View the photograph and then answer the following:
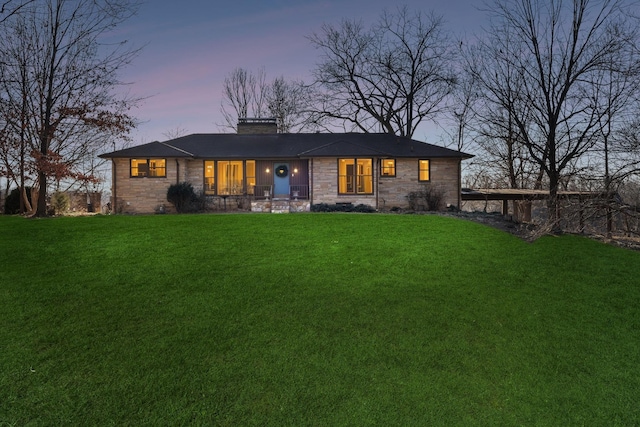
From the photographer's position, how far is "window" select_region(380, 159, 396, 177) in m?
21.0

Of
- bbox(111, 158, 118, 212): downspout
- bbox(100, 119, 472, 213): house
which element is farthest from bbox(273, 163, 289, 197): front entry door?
bbox(111, 158, 118, 212): downspout

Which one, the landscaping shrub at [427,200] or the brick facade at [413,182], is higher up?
the brick facade at [413,182]

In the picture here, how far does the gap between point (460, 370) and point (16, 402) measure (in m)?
4.32

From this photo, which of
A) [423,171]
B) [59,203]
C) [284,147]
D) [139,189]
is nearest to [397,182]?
[423,171]

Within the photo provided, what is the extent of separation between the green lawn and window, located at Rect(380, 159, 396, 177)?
41.9ft

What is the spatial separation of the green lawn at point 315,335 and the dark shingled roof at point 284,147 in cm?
1270

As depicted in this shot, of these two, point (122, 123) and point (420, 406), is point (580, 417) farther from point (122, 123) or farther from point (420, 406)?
point (122, 123)

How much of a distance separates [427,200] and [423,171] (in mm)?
1771

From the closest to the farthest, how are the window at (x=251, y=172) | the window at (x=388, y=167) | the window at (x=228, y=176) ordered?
the window at (x=388, y=167) → the window at (x=228, y=176) → the window at (x=251, y=172)

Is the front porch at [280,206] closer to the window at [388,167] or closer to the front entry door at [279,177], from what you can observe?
the front entry door at [279,177]

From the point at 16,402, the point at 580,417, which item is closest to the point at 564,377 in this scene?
the point at 580,417

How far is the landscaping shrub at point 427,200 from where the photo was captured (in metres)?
20.2

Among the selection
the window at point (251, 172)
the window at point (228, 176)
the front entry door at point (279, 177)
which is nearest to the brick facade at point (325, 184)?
the window at point (228, 176)

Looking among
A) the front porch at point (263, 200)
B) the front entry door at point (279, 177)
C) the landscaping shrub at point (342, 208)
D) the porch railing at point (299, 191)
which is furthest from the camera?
the front entry door at point (279, 177)
